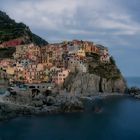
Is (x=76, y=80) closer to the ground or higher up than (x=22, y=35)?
closer to the ground

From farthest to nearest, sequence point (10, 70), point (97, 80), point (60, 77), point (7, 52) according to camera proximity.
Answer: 1. point (7, 52)
2. point (97, 80)
3. point (60, 77)
4. point (10, 70)

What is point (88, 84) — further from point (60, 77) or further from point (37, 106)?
point (37, 106)

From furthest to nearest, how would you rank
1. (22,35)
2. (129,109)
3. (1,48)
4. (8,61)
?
(22,35)
(1,48)
(8,61)
(129,109)

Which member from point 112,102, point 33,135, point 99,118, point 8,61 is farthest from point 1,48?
point 33,135

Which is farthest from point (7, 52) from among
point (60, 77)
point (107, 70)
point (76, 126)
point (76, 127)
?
point (76, 127)

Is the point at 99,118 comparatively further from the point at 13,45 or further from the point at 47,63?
the point at 13,45

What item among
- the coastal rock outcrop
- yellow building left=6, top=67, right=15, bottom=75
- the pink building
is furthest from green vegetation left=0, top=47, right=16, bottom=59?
the coastal rock outcrop

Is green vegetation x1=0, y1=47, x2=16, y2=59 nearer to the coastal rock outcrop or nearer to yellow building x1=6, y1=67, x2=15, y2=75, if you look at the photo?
yellow building x1=6, y1=67, x2=15, y2=75

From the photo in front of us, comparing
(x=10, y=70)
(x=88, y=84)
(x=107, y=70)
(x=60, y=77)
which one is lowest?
(x=88, y=84)
